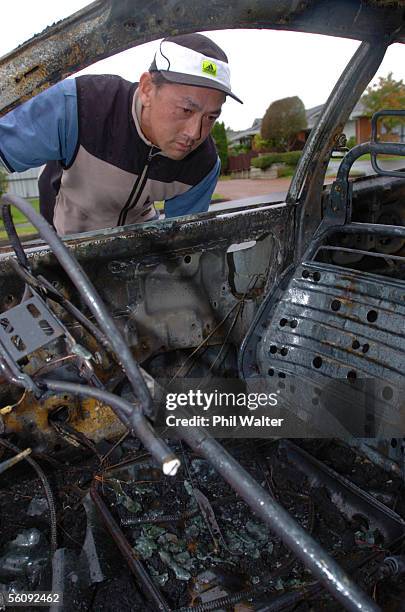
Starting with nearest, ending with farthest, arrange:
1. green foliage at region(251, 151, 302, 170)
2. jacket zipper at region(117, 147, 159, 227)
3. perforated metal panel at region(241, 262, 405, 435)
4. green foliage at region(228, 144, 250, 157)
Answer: perforated metal panel at region(241, 262, 405, 435)
jacket zipper at region(117, 147, 159, 227)
green foliage at region(251, 151, 302, 170)
green foliage at region(228, 144, 250, 157)

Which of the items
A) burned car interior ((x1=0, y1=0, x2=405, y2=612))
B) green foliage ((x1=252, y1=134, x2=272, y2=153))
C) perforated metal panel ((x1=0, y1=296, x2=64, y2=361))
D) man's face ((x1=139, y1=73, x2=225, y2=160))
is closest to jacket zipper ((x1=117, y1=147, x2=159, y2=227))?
man's face ((x1=139, y1=73, x2=225, y2=160))

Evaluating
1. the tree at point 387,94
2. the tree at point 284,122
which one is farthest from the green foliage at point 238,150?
the tree at point 387,94

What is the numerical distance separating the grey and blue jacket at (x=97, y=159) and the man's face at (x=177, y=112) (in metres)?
0.17

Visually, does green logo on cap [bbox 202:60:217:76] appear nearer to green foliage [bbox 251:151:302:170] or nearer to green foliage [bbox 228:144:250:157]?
green foliage [bbox 251:151:302:170]

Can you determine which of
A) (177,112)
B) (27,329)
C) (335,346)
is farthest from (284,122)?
(27,329)

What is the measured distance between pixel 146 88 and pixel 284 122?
21.3m

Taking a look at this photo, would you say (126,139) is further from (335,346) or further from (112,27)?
(335,346)

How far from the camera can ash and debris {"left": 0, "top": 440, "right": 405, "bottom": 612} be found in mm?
1680

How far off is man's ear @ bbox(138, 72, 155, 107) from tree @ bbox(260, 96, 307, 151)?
2091 centimetres

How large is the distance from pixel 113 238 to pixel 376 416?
1.32m

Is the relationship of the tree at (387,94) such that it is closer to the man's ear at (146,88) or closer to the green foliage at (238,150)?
the green foliage at (238,150)

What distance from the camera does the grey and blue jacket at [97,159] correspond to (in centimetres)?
241

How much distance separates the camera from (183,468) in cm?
226

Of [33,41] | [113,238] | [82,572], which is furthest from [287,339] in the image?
[33,41]
